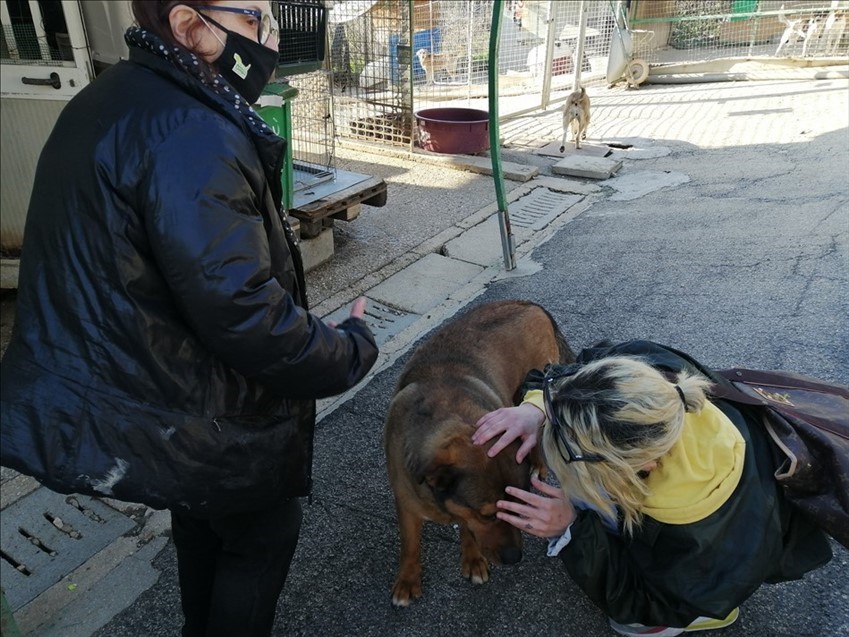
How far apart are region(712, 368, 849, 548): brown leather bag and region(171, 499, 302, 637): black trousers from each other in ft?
5.30

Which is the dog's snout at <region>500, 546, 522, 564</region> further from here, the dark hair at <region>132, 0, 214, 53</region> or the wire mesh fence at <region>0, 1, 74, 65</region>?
the wire mesh fence at <region>0, 1, 74, 65</region>

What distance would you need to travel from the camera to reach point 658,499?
2111 millimetres

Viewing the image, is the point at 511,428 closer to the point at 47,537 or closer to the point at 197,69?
the point at 197,69

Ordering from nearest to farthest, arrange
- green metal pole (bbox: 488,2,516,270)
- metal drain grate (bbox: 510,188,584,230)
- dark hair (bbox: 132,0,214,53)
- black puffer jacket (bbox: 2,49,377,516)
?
black puffer jacket (bbox: 2,49,377,516) → dark hair (bbox: 132,0,214,53) → green metal pole (bbox: 488,2,516,270) → metal drain grate (bbox: 510,188,584,230)

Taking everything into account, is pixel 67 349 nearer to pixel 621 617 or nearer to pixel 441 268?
pixel 621 617

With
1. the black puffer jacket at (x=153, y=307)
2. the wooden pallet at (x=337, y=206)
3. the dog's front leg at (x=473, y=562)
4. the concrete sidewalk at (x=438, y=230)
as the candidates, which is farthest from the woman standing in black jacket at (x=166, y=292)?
the wooden pallet at (x=337, y=206)

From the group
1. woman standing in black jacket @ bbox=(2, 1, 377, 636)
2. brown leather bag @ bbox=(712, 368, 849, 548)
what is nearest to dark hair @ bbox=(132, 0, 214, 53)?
woman standing in black jacket @ bbox=(2, 1, 377, 636)

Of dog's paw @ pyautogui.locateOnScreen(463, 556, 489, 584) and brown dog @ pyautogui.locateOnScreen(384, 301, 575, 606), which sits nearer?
brown dog @ pyautogui.locateOnScreen(384, 301, 575, 606)

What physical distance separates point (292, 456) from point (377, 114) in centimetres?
794

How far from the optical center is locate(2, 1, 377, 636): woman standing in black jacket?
1453 millimetres

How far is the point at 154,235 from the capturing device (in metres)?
1.44

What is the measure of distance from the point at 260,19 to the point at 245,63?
0.12 meters

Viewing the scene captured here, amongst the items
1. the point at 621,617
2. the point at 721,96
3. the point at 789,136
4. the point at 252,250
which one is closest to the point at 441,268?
the point at 621,617

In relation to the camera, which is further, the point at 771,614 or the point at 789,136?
the point at 789,136
